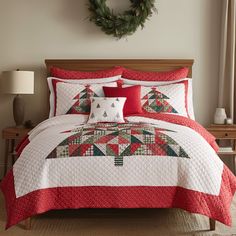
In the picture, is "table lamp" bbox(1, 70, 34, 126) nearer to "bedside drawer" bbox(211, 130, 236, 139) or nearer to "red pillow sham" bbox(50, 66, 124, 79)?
"red pillow sham" bbox(50, 66, 124, 79)

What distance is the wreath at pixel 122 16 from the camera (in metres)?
3.95

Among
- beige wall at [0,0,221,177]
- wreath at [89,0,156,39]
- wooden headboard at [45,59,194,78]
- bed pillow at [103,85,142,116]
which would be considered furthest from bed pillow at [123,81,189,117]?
wreath at [89,0,156,39]

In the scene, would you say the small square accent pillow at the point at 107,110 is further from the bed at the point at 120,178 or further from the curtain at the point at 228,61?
the curtain at the point at 228,61

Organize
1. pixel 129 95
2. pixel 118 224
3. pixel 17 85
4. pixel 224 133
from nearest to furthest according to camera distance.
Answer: pixel 118 224, pixel 129 95, pixel 224 133, pixel 17 85

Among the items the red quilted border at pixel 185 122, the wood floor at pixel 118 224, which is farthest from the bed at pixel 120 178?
the red quilted border at pixel 185 122

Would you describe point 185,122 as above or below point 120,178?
above

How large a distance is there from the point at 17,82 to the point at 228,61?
7.21 feet

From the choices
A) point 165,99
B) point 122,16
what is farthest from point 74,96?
point 122,16

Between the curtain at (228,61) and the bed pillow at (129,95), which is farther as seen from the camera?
the curtain at (228,61)

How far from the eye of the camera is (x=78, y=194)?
2328mm

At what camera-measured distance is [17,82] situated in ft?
12.4

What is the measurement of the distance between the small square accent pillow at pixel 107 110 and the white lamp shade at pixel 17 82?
34.7 inches

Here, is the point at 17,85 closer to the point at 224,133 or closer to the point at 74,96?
the point at 74,96

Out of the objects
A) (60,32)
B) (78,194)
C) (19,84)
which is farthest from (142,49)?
(78,194)
